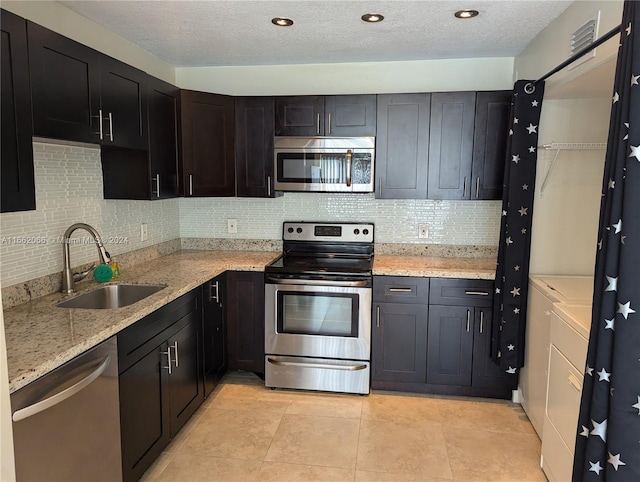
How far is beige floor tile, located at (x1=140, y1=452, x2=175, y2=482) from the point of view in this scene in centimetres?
232

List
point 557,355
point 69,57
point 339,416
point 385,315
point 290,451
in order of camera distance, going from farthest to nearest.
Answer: point 385,315, point 339,416, point 290,451, point 557,355, point 69,57

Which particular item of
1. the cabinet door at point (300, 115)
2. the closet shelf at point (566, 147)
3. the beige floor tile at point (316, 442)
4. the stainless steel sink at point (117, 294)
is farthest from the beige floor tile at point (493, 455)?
the cabinet door at point (300, 115)

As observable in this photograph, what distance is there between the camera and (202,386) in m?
2.94

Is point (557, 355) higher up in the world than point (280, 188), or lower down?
lower down

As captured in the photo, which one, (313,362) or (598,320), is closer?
(598,320)

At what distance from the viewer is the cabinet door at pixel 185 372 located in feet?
8.25

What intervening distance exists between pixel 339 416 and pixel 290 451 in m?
0.48

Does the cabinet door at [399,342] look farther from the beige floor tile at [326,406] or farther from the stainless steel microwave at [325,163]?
the stainless steel microwave at [325,163]

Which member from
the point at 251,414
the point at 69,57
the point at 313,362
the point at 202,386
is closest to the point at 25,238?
the point at 69,57

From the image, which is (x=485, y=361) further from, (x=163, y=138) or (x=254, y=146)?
(x=163, y=138)

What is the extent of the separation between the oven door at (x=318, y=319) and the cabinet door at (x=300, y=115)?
3.59ft

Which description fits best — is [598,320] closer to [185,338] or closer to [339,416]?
[339,416]

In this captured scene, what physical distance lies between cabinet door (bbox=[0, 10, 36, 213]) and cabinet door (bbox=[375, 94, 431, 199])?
2161mm

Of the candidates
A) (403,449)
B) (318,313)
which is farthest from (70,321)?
(403,449)
